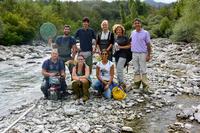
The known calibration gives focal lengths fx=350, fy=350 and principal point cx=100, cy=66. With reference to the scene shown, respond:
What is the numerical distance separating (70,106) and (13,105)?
99.3 inches

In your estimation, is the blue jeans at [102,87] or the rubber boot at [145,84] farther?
the rubber boot at [145,84]

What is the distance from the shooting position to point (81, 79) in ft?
34.3

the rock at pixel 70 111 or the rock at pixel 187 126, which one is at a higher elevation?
the rock at pixel 70 111

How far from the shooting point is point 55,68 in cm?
1092

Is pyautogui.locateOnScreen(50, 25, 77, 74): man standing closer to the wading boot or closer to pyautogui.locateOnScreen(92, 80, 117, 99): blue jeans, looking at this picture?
pyautogui.locateOnScreen(92, 80, 117, 99): blue jeans

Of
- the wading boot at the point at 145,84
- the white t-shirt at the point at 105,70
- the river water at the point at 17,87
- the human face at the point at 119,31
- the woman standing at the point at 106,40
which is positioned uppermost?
the human face at the point at 119,31

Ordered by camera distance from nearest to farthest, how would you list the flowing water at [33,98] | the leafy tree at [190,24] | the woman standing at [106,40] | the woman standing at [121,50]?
the flowing water at [33,98]
the woman standing at [106,40]
the woman standing at [121,50]
the leafy tree at [190,24]

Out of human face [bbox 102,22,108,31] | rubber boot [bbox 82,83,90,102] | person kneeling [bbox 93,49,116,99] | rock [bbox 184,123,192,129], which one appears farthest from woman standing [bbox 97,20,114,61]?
rock [bbox 184,123,192,129]

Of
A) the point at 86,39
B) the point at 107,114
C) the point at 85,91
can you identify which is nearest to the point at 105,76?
the point at 85,91

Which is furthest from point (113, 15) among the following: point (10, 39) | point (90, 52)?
point (90, 52)

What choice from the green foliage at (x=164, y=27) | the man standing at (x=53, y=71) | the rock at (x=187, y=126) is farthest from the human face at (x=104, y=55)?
the green foliage at (x=164, y=27)

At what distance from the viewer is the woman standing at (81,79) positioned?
10.5 meters

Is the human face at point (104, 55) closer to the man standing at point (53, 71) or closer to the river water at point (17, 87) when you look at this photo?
the man standing at point (53, 71)

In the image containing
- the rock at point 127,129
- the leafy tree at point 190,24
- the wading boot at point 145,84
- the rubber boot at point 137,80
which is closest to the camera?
the rock at point 127,129
